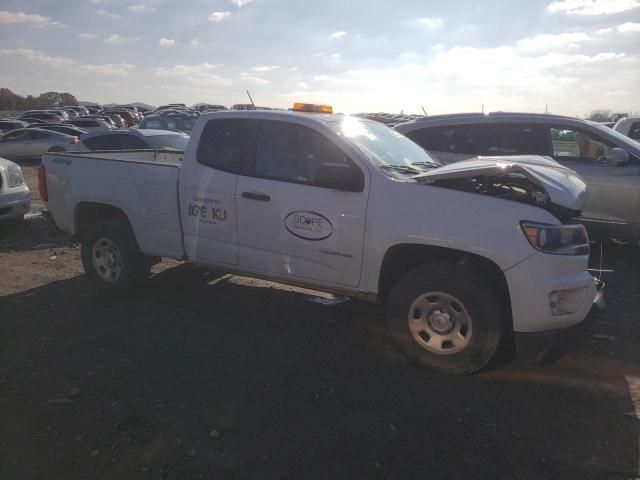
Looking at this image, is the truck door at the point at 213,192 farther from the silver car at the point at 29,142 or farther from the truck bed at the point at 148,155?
the silver car at the point at 29,142

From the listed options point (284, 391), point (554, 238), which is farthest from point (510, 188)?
point (284, 391)

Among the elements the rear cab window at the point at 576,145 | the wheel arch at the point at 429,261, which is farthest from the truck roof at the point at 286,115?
the rear cab window at the point at 576,145

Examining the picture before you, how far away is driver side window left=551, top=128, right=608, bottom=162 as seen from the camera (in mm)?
6684

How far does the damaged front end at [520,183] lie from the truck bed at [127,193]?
243 cm

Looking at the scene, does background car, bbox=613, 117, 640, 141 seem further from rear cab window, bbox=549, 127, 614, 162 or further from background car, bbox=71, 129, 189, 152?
background car, bbox=71, 129, 189, 152

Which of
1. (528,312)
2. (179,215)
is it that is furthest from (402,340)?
(179,215)

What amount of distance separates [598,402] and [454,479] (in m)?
1.35

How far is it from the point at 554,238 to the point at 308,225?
69.4 inches

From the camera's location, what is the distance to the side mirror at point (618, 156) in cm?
631

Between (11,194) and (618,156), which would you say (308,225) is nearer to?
(618,156)

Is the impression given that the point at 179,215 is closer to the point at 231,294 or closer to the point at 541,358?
the point at 231,294

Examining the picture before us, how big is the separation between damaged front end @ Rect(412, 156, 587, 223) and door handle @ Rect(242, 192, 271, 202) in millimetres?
1243

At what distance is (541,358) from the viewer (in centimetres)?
332

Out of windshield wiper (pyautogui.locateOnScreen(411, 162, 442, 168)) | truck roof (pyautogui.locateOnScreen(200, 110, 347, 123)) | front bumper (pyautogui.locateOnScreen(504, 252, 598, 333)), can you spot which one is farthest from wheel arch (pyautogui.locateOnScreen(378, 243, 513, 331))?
truck roof (pyautogui.locateOnScreen(200, 110, 347, 123))
